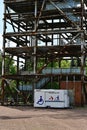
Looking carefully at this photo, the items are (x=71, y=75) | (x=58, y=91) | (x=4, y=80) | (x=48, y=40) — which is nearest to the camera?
(x=58, y=91)

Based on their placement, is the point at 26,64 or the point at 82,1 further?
the point at 26,64

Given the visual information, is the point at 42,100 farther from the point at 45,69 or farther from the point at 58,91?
the point at 45,69

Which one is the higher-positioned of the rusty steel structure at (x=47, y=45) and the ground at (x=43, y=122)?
the rusty steel structure at (x=47, y=45)

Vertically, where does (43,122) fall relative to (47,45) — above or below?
below

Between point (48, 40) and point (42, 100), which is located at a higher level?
point (48, 40)

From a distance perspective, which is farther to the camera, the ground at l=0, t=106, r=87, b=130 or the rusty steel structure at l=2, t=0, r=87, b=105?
the rusty steel structure at l=2, t=0, r=87, b=105

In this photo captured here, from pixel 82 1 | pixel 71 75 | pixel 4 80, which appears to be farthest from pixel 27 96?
pixel 82 1

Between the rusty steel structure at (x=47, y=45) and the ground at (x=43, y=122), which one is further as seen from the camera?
the rusty steel structure at (x=47, y=45)

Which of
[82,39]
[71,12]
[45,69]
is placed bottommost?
[45,69]

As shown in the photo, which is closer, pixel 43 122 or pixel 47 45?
pixel 43 122

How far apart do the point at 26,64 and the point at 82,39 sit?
1794 cm

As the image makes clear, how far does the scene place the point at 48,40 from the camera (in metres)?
72.1

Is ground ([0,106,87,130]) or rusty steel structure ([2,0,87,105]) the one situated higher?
rusty steel structure ([2,0,87,105])

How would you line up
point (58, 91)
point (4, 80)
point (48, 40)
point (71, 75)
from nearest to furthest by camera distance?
point (58, 91)
point (71, 75)
point (4, 80)
point (48, 40)
